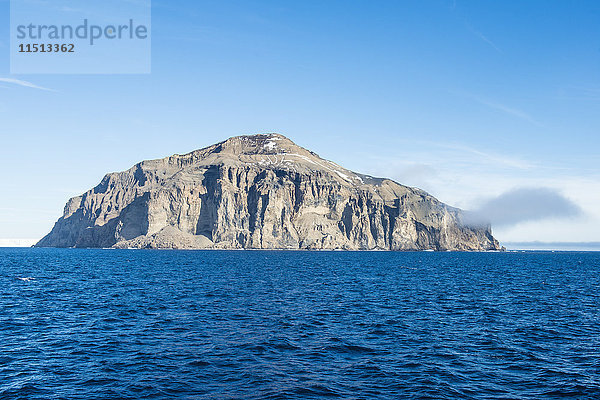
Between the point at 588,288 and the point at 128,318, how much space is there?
75233mm

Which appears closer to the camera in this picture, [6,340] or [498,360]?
[498,360]

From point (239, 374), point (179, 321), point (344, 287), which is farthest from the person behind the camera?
point (344, 287)

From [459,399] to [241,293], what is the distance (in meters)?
40.4

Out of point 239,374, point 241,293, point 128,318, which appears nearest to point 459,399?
point 239,374

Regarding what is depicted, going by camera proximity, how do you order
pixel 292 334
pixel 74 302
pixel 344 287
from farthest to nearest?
pixel 344 287, pixel 74 302, pixel 292 334

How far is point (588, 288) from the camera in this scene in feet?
253

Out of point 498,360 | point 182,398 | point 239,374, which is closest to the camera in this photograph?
point 182,398

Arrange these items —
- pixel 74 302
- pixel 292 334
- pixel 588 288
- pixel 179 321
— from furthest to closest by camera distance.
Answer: pixel 588 288 < pixel 74 302 < pixel 179 321 < pixel 292 334

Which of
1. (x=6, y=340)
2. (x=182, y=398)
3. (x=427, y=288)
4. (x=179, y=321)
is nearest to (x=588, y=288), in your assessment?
(x=427, y=288)

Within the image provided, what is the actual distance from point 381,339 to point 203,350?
13.5 m

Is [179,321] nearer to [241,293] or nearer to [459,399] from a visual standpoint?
[241,293]

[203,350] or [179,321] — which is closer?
[203,350]

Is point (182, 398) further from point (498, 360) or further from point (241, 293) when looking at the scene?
point (241, 293)

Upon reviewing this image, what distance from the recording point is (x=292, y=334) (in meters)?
35.2
